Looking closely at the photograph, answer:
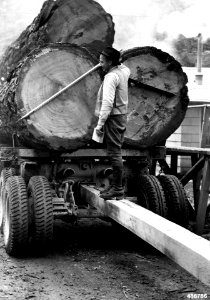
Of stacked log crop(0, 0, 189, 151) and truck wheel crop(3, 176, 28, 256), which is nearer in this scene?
truck wheel crop(3, 176, 28, 256)

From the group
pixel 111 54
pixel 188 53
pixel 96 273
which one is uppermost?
pixel 188 53

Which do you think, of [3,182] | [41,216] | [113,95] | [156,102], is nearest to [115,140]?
[113,95]

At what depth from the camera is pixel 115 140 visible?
6500mm

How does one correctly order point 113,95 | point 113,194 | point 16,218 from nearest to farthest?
point 113,95 < point 113,194 < point 16,218

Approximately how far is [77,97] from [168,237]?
10.1 ft

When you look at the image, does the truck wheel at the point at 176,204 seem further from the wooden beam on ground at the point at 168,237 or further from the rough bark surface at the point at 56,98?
the rough bark surface at the point at 56,98

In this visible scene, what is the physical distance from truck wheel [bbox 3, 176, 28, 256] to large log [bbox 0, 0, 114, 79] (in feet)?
6.95

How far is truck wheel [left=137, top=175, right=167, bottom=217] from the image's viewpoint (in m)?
7.32

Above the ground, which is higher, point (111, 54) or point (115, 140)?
point (111, 54)

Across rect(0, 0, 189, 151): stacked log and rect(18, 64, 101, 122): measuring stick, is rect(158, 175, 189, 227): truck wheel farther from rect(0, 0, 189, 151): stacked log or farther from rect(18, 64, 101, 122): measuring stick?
rect(18, 64, 101, 122): measuring stick

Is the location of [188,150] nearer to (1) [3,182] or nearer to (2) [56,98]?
(2) [56,98]

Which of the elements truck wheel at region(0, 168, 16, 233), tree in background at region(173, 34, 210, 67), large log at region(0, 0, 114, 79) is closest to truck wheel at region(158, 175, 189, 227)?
truck wheel at region(0, 168, 16, 233)

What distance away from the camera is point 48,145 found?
23.3 feet
